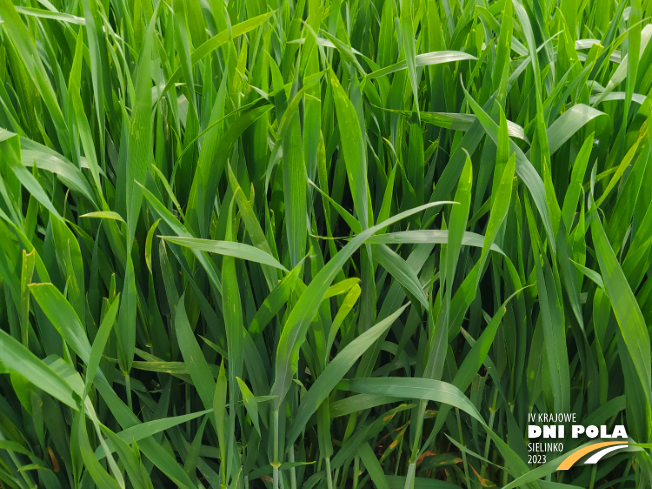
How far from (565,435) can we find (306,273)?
305mm

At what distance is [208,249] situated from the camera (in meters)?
0.38

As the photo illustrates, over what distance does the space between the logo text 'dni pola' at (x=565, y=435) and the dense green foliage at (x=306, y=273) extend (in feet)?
0.04

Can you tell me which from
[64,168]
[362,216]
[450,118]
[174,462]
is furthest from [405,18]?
[174,462]

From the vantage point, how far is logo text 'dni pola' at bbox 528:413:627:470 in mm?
471

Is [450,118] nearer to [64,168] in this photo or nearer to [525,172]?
[525,172]

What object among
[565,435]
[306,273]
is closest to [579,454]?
[565,435]

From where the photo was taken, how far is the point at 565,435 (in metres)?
0.50

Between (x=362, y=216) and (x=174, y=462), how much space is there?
28cm

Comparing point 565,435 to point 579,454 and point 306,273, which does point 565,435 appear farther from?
point 306,273

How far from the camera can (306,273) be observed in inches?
19.0

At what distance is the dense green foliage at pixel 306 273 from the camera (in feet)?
1.37

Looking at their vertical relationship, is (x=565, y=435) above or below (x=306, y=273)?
below

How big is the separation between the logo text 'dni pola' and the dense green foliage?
12 millimetres

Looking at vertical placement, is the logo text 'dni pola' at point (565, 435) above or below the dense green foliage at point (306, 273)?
below
